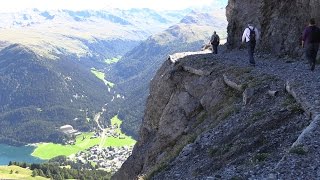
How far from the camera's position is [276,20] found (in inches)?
2057

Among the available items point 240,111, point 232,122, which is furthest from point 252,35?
point 232,122

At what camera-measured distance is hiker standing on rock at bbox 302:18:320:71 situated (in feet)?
112

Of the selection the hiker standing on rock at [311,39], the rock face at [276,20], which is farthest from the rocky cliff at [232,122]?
the rock face at [276,20]

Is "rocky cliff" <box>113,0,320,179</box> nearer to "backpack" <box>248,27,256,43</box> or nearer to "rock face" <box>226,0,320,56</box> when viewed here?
"rock face" <box>226,0,320,56</box>

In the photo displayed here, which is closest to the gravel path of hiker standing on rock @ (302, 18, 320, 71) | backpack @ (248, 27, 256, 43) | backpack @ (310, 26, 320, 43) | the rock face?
hiker standing on rock @ (302, 18, 320, 71)

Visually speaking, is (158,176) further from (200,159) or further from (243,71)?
(243,71)

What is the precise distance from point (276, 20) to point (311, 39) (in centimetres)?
1850

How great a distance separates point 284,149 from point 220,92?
1886 centimetres

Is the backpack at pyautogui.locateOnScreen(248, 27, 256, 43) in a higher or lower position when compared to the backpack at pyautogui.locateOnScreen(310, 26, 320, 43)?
lower

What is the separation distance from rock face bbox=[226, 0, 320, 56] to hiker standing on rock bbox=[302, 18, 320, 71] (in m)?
10.3

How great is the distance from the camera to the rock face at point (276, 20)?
47.2 meters

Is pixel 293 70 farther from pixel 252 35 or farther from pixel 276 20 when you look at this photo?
pixel 276 20

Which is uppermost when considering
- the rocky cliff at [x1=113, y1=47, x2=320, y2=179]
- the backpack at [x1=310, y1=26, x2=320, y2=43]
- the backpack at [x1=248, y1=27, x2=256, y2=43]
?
the backpack at [x1=310, y1=26, x2=320, y2=43]

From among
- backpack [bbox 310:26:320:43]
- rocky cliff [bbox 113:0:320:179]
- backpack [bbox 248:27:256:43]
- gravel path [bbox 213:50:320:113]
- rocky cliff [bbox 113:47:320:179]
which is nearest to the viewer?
rocky cliff [bbox 113:47:320:179]
